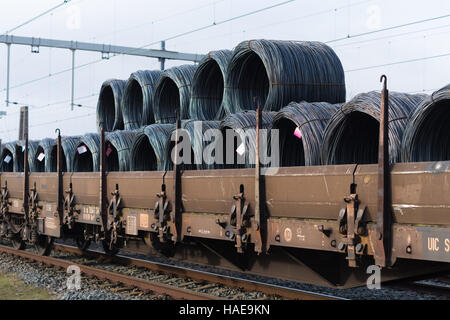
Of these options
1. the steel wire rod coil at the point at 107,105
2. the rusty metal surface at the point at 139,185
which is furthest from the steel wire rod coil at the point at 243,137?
the steel wire rod coil at the point at 107,105

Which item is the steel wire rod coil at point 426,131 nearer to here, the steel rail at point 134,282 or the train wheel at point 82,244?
the steel rail at point 134,282

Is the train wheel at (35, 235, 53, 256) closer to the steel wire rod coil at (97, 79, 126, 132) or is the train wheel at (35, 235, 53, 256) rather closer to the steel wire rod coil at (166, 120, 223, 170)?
the steel wire rod coil at (97, 79, 126, 132)

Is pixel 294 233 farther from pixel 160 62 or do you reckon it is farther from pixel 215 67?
pixel 160 62

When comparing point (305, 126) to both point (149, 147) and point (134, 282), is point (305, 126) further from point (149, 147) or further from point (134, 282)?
point (149, 147)

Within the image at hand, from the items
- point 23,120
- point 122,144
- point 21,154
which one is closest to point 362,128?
point 122,144

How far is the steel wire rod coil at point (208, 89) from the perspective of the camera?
33.9 feet

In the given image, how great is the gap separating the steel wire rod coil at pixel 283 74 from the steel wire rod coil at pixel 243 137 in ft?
2.58

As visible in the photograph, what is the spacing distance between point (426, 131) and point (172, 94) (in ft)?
23.6

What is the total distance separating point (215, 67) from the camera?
34.3 feet

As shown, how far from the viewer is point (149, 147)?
11055 millimetres

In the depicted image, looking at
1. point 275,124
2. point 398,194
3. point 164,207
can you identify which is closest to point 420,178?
point 398,194

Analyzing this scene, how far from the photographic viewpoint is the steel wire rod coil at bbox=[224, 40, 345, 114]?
8.82 metres

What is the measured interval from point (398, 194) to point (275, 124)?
119 inches

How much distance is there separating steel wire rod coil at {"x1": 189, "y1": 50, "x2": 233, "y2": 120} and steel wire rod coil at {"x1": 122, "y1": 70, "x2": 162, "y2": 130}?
2.04 m
